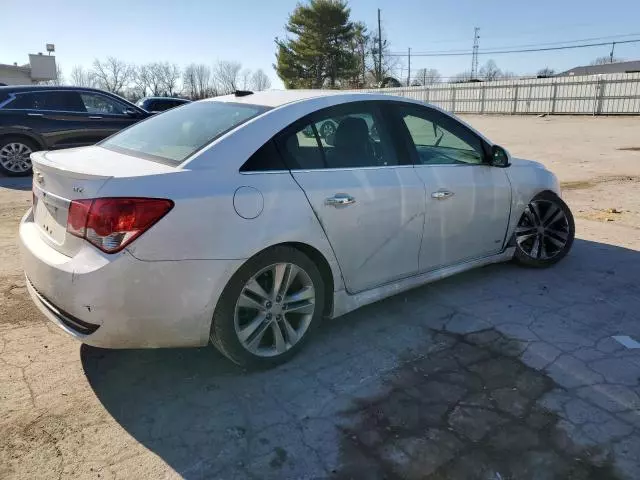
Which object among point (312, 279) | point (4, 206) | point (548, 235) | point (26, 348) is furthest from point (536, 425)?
point (4, 206)

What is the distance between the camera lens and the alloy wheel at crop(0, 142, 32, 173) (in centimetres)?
939

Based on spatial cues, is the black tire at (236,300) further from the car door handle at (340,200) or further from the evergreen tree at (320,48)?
the evergreen tree at (320,48)

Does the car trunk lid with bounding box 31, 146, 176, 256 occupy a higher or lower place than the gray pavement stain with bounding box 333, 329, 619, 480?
higher

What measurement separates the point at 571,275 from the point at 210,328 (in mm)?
3327

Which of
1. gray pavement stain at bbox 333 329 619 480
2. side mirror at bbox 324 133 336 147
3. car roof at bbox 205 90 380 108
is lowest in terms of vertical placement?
gray pavement stain at bbox 333 329 619 480

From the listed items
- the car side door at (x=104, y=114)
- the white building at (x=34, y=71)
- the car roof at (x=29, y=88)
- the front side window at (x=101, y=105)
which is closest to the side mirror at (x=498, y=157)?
the car side door at (x=104, y=114)

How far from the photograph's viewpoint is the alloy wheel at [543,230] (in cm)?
461

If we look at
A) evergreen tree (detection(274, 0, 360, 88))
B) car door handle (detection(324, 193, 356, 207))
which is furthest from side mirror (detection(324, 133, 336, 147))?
evergreen tree (detection(274, 0, 360, 88))

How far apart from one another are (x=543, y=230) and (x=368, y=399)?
9.24 ft

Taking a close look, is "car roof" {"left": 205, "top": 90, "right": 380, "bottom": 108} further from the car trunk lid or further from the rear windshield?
the car trunk lid

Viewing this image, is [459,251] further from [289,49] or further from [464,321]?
[289,49]

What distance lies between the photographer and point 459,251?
13.1ft

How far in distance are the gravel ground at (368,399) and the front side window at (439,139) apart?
1.07 metres

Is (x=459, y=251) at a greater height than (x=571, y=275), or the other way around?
(x=459, y=251)
